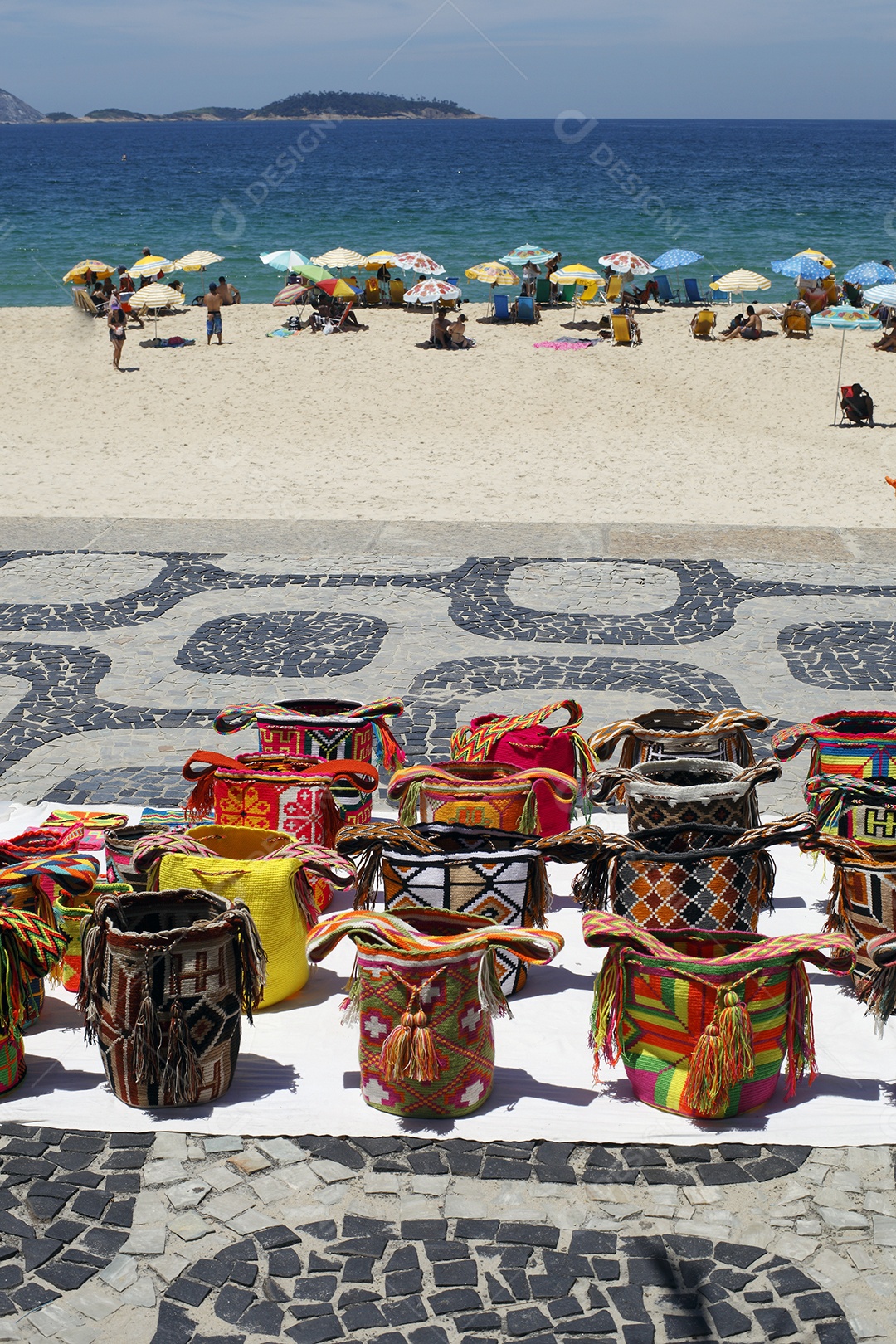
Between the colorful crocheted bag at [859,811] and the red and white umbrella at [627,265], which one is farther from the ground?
the red and white umbrella at [627,265]

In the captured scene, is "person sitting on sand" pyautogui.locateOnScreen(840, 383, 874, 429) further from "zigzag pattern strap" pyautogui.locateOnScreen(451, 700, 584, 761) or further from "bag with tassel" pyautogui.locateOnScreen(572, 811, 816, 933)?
"bag with tassel" pyautogui.locateOnScreen(572, 811, 816, 933)

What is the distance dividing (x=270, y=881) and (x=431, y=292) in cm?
2283

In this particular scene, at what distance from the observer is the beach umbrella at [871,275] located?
26.1 meters

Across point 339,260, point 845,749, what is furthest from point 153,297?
point 845,749

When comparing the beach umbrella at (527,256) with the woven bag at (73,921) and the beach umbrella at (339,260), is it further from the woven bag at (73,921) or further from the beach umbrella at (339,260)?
the woven bag at (73,921)

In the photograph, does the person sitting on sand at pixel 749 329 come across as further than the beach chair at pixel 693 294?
No

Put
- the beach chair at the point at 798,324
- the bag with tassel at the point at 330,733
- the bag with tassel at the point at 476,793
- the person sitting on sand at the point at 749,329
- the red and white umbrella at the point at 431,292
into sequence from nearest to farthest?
1. the bag with tassel at the point at 476,793
2. the bag with tassel at the point at 330,733
3. the person sitting on sand at the point at 749,329
4. the beach chair at the point at 798,324
5. the red and white umbrella at the point at 431,292

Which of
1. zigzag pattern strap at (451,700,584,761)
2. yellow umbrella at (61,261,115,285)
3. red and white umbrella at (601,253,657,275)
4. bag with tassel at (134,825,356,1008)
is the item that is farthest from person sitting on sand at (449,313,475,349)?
bag with tassel at (134,825,356,1008)

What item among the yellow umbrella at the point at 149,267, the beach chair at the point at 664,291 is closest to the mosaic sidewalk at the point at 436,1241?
the yellow umbrella at the point at 149,267

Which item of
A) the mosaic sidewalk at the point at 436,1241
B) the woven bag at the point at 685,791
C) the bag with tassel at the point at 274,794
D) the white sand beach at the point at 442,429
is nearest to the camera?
the mosaic sidewalk at the point at 436,1241

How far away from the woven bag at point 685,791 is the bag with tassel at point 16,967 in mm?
2376

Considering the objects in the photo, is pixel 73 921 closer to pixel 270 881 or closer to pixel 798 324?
pixel 270 881

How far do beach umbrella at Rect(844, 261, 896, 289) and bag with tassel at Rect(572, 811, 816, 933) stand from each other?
23.3 metres

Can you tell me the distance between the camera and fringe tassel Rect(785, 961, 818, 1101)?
173 inches
